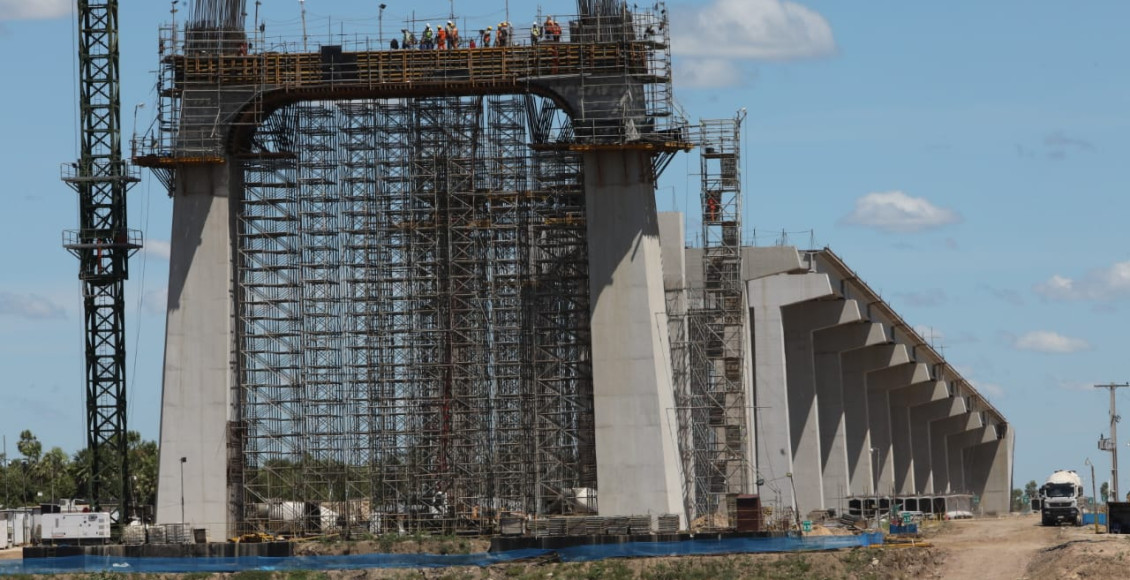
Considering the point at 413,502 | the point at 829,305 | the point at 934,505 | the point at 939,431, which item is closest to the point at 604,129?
the point at 413,502

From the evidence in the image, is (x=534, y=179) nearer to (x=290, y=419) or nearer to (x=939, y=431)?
(x=290, y=419)

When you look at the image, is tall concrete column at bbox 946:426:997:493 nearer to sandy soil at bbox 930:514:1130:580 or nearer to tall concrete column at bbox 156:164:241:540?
sandy soil at bbox 930:514:1130:580

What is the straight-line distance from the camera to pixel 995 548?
84375 mm

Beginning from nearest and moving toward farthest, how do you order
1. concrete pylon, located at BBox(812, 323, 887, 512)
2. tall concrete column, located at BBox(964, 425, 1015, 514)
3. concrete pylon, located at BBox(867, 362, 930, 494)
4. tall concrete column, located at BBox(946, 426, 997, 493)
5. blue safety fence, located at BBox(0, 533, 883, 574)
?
blue safety fence, located at BBox(0, 533, 883, 574) → concrete pylon, located at BBox(812, 323, 887, 512) → concrete pylon, located at BBox(867, 362, 930, 494) → tall concrete column, located at BBox(964, 425, 1015, 514) → tall concrete column, located at BBox(946, 426, 997, 493)

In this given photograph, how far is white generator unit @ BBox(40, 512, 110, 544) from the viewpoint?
81.8 metres

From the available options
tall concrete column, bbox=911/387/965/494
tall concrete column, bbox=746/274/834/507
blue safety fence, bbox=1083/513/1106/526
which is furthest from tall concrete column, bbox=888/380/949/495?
tall concrete column, bbox=746/274/834/507

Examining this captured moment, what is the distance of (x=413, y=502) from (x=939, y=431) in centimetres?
7857

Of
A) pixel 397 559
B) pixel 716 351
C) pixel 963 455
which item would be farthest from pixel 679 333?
pixel 963 455

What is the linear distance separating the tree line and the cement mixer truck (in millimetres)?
59468

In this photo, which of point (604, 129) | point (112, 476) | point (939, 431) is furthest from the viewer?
point (939, 431)

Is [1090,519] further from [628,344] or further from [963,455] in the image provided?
[963,455]

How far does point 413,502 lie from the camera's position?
288ft

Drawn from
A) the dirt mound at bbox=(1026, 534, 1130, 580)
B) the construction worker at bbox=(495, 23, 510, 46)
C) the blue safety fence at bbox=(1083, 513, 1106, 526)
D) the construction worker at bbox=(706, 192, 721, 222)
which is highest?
the construction worker at bbox=(495, 23, 510, 46)

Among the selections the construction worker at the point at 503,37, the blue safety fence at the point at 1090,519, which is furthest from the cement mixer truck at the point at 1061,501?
the construction worker at the point at 503,37
